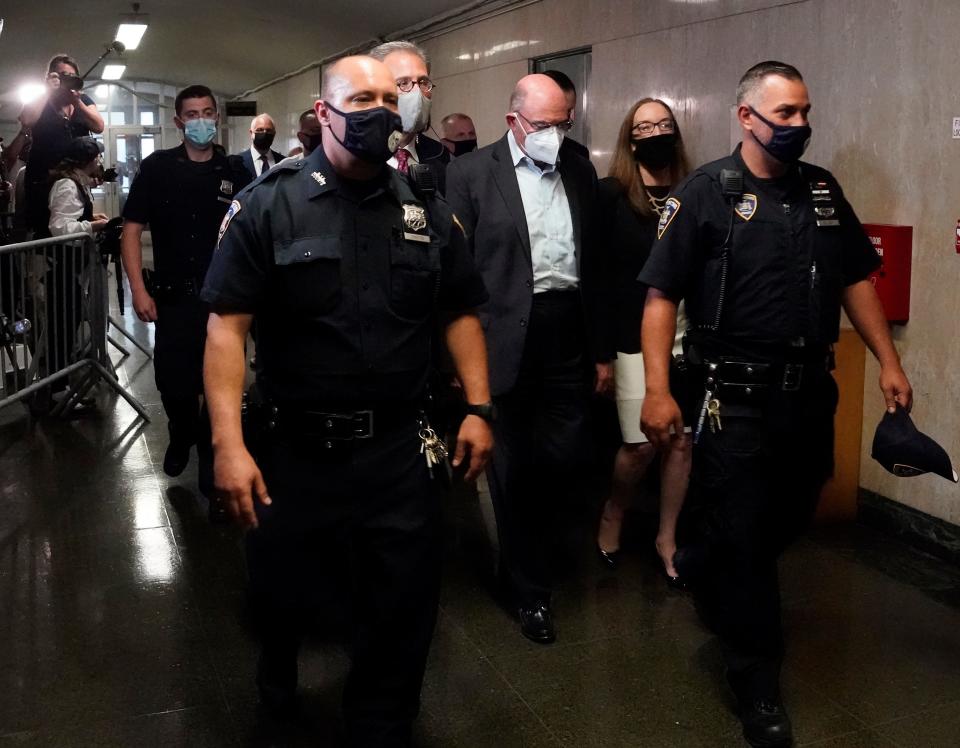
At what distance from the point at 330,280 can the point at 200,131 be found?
287cm

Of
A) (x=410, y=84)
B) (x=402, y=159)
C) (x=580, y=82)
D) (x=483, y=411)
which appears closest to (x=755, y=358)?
(x=483, y=411)

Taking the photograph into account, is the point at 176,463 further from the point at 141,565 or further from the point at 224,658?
the point at 224,658

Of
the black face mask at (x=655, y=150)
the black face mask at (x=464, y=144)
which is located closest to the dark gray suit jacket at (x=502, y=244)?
the black face mask at (x=655, y=150)

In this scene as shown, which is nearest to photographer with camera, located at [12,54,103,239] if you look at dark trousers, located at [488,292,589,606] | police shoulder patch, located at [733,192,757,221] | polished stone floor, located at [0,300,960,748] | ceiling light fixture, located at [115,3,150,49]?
polished stone floor, located at [0,300,960,748]

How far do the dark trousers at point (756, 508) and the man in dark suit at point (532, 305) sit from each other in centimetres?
80

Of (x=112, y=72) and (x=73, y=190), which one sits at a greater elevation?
(x=112, y=72)

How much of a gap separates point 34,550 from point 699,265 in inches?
122

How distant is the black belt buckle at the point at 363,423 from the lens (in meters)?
2.69

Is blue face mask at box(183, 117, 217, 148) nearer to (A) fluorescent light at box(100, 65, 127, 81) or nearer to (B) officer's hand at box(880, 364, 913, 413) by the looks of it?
(B) officer's hand at box(880, 364, 913, 413)

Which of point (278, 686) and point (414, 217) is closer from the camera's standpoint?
point (414, 217)

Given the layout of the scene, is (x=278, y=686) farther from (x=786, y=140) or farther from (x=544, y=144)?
(x=786, y=140)

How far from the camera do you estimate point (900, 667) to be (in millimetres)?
3541

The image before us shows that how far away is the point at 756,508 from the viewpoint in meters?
3.11

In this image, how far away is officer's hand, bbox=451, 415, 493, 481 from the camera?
111 inches
